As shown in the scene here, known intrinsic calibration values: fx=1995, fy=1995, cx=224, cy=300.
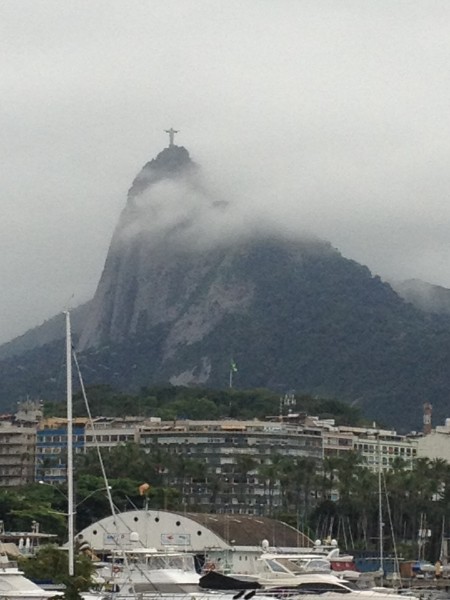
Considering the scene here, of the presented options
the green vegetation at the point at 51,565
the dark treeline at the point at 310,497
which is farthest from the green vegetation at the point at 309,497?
the green vegetation at the point at 51,565

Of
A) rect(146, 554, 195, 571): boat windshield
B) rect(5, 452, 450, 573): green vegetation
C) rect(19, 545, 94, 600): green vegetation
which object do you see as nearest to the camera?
rect(146, 554, 195, 571): boat windshield

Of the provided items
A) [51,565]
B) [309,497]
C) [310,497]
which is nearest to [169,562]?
[51,565]

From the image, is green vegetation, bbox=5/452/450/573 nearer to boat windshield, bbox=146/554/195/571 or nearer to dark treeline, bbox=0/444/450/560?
dark treeline, bbox=0/444/450/560

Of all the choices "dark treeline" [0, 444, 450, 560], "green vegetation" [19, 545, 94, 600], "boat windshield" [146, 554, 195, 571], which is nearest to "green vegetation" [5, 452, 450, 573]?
"dark treeline" [0, 444, 450, 560]

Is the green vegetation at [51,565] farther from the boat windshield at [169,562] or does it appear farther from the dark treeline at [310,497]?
the dark treeline at [310,497]

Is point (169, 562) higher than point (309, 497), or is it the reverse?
point (309, 497)

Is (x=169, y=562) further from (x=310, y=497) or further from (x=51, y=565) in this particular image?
(x=310, y=497)

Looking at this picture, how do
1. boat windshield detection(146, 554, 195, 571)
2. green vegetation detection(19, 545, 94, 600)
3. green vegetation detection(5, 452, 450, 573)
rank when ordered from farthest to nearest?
green vegetation detection(5, 452, 450, 573) → green vegetation detection(19, 545, 94, 600) → boat windshield detection(146, 554, 195, 571)

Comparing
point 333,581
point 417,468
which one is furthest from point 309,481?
point 333,581

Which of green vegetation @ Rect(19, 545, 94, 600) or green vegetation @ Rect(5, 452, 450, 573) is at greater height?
green vegetation @ Rect(5, 452, 450, 573)

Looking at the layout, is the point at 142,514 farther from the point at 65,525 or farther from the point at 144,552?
the point at 144,552

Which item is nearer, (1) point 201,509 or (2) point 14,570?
(2) point 14,570
